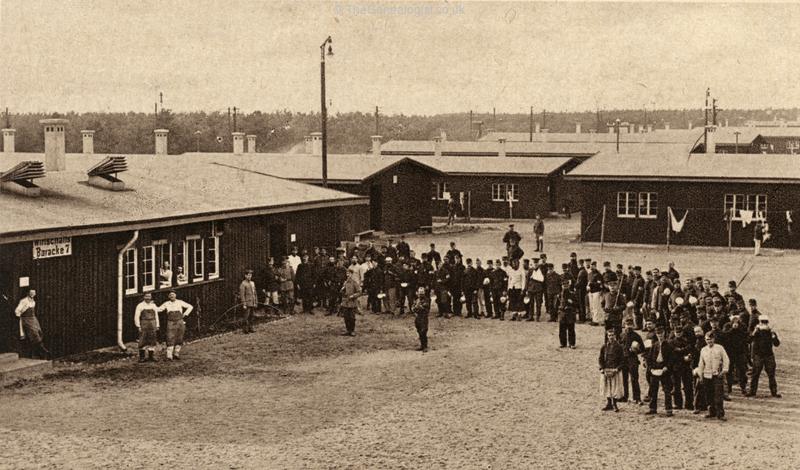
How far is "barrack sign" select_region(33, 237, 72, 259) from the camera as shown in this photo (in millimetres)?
17266

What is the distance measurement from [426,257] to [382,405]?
9727mm

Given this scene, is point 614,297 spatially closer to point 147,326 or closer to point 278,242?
point 278,242

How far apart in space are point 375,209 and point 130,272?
75.9ft

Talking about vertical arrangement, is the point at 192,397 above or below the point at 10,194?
below

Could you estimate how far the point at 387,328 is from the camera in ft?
71.2

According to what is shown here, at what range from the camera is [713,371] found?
45.6ft

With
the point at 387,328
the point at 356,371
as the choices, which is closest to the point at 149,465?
the point at 356,371

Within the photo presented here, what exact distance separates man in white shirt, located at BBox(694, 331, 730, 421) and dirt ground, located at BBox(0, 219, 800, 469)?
0.26 metres

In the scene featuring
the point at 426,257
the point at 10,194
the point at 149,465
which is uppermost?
the point at 10,194

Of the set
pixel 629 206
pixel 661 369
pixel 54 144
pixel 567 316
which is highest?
pixel 54 144

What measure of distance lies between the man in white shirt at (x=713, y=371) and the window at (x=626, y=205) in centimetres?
2332

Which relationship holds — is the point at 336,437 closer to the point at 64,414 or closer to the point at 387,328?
the point at 64,414

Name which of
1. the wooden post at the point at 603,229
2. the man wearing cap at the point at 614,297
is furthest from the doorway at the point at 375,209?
the man wearing cap at the point at 614,297

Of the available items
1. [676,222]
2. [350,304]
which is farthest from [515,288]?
[676,222]
